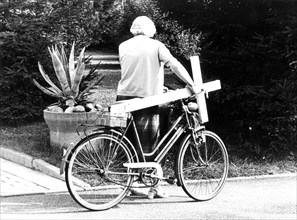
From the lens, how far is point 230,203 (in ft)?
20.2

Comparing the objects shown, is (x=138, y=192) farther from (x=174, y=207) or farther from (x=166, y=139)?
(x=166, y=139)

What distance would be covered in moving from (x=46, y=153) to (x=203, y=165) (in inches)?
107

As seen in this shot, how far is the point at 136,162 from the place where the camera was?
5930mm

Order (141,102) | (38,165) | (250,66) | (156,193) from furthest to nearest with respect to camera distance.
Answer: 1. (250,66)
2. (38,165)
3. (156,193)
4. (141,102)

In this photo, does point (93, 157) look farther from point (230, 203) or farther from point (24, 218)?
point (230, 203)

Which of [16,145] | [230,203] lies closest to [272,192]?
[230,203]

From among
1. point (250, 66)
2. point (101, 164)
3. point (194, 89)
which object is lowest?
point (101, 164)

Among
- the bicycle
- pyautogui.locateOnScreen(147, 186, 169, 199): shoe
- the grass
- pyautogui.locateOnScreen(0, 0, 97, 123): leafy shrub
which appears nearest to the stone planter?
the grass

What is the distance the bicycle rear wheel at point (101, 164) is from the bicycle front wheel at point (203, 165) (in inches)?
24.0

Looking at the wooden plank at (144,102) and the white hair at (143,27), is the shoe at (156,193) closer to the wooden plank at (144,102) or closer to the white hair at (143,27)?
the wooden plank at (144,102)

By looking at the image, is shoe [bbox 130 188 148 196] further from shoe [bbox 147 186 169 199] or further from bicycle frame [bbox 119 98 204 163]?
bicycle frame [bbox 119 98 204 163]

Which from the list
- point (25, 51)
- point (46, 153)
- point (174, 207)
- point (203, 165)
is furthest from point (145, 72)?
point (25, 51)

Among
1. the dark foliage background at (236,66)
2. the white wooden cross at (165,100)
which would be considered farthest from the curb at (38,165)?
the white wooden cross at (165,100)

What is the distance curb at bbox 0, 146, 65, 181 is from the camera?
7193mm
